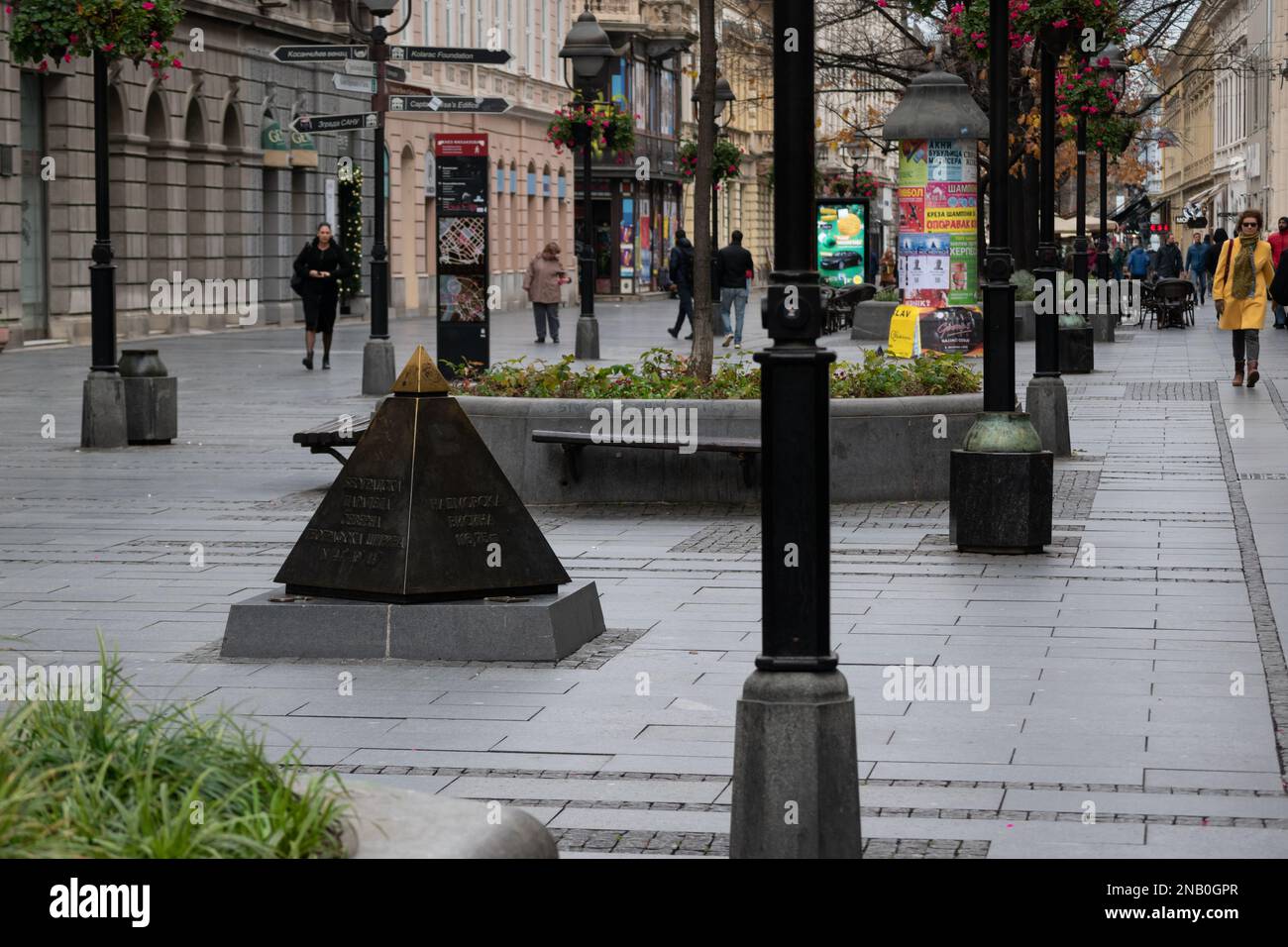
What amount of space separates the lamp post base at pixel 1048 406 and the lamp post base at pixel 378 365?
876 cm

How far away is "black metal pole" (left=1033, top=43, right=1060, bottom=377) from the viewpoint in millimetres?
15297

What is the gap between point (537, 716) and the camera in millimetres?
7445

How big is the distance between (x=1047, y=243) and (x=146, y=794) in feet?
55.0

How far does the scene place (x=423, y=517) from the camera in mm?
8516

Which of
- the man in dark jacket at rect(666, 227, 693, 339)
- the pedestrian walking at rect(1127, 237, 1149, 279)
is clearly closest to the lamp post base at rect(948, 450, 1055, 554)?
the man in dark jacket at rect(666, 227, 693, 339)

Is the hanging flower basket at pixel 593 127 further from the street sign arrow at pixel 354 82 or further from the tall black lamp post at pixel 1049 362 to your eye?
the tall black lamp post at pixel 1049 362

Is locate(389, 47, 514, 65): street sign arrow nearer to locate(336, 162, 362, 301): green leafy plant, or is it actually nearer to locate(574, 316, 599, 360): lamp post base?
locate(574, 316, 599, 360): lamp post base

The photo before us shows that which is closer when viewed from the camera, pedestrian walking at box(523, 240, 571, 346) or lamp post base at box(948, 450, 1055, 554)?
lamp post base at box(948, 450, 1055, 554)

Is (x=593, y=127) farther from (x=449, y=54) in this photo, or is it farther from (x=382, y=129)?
(x=449, y=54)

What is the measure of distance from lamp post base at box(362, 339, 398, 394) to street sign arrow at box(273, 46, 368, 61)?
2.94m

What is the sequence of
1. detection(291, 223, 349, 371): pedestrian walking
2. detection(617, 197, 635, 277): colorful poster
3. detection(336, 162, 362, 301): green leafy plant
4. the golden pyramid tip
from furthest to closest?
1. detection(617, 197, 635, 277): colorful poster
2. detection(336, 162, 362, 301): green leafy plant
3. detection(291, 223, 349, 371): pedestrian walking
4. the golden pyramid tip

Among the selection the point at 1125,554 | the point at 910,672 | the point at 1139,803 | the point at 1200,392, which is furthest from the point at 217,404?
the point at 1139,803

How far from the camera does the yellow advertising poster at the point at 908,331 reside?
96.7 ft

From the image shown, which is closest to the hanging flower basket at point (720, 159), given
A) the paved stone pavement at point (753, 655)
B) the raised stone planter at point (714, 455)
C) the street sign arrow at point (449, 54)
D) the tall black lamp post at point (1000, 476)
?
the street sign arrow at point (449, 54)
